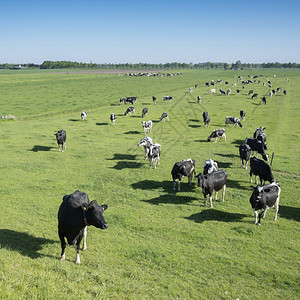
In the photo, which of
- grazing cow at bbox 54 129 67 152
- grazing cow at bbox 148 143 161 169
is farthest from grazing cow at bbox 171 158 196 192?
grazing cow at bbox 54 129 67 152

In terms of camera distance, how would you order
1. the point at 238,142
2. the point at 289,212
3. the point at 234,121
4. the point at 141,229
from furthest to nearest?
the point at 234,121, the point at 238,142, the point at 289,212, the point at 141,229

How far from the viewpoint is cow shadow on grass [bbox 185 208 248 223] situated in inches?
488

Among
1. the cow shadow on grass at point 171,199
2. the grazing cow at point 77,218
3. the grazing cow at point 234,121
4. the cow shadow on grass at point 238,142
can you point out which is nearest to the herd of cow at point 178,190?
the grazing cow at point 77,218

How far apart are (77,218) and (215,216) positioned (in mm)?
6925

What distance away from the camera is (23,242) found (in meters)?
9.90

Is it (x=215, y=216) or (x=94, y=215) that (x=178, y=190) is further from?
(x=94, y=215)

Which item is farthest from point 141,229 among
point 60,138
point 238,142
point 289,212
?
point 238,142

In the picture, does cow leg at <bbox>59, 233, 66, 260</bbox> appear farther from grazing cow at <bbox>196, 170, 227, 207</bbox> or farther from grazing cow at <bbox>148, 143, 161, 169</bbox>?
grazing cow at <bbox>148, 143, 161, 169</bbox>

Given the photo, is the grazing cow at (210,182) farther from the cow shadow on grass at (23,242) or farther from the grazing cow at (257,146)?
the grazing cow at (257,146)

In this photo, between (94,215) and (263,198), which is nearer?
(94,215)

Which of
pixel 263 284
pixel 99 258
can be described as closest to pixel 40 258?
pixel 99 258

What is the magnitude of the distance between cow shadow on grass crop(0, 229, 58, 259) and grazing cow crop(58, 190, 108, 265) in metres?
1.22

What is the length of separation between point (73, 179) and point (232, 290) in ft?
37.5

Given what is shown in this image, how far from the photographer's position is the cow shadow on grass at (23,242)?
9248 millimetres
